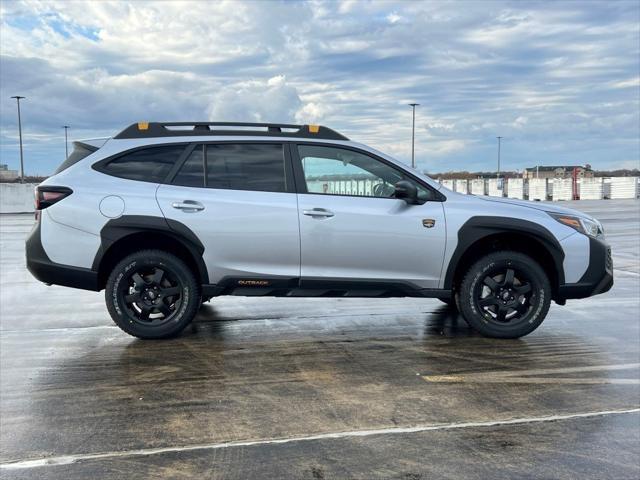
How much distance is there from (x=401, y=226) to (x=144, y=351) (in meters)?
2.58

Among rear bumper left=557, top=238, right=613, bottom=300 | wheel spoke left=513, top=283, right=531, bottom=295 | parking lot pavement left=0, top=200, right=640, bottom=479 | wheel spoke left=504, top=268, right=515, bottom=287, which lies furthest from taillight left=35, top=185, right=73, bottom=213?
rear bumper left=557, top=238, right=613, bottom=300

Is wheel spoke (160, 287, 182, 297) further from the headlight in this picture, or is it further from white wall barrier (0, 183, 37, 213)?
white wall barrier (0, 183, 37, 213)

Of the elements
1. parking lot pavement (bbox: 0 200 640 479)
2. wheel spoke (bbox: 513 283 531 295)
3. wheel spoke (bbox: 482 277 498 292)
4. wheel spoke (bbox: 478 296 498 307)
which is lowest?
parking lot pavement (bbox: 0 200 640 479)

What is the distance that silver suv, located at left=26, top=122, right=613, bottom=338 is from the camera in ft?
17.6

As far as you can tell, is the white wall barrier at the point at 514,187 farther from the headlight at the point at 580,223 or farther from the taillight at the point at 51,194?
the taillight at the point at 51,194

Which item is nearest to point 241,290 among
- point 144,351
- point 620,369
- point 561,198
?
point 144,351

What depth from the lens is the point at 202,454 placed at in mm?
3285

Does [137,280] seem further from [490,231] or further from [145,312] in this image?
[490,231]

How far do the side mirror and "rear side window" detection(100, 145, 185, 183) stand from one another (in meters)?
2.05

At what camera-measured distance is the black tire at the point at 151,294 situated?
5391mm

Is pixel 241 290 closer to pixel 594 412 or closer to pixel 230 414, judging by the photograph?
pixel 230 414

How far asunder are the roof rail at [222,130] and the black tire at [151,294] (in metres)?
1.16

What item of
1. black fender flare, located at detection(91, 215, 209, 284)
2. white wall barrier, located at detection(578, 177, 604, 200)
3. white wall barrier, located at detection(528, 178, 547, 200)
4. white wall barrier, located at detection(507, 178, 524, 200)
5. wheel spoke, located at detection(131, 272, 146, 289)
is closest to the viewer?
black fender flare, located at detection(91, 215, 209, 284)

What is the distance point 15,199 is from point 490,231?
89.4 feet
